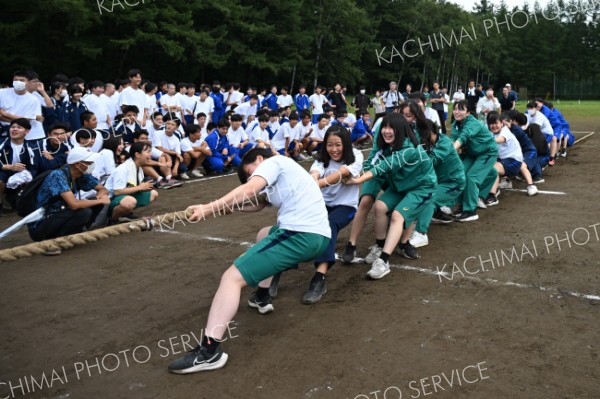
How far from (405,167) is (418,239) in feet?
3.50

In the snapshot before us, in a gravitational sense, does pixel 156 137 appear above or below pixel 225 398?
above

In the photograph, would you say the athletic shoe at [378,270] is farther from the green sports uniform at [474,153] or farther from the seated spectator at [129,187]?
the seated spectator at [129,187]

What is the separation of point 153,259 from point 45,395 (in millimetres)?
2782

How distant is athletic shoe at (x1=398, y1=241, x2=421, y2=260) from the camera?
19.7 ft

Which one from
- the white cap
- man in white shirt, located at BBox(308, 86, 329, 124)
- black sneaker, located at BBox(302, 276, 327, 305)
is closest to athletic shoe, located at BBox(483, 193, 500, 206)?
black sneaker, located at BBox(302, 276, 327, 305)

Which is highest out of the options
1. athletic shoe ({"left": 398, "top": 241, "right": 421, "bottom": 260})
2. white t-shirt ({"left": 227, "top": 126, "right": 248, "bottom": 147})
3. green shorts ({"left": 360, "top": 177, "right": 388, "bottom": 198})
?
white t-shirt ({"left": 227, "top": 126, "right": 248, "bottom": 147})

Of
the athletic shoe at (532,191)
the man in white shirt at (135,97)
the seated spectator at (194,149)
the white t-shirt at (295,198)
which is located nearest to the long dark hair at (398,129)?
the white t-shirt at (295,198)

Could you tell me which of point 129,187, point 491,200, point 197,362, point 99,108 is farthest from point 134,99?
point 197,362

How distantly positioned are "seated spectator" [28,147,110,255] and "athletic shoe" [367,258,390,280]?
3451 mm

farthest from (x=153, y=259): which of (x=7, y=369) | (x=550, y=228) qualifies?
(x=550, y=228)

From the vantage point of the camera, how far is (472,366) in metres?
3.61

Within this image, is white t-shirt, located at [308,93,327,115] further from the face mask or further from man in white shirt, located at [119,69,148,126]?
the face mask

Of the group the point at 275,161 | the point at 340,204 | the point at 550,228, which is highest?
the point at 275,161

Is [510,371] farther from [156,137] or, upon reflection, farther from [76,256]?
[156,137]
